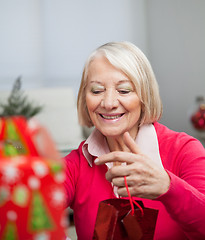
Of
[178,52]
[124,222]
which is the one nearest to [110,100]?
[124,222]

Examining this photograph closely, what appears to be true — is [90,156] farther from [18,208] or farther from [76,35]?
[76,35]

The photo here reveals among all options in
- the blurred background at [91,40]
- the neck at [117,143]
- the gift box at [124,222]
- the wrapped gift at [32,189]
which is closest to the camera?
the wrapped gift at [32,189]

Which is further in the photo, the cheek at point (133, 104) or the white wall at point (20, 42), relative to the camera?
the white wall at point (20, 42)

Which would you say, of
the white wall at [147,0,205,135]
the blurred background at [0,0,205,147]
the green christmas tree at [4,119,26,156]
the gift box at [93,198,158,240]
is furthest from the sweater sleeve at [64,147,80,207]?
the blurred background at [0,0,205,147]

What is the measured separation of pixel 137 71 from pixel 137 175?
1.25ft

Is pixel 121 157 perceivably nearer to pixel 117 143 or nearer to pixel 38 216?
pixel 38 216

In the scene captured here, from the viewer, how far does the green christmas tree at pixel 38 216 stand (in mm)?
347

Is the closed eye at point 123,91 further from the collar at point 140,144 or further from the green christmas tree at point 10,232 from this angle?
the green christmas tree at point 10,232

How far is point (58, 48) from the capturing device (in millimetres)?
4289

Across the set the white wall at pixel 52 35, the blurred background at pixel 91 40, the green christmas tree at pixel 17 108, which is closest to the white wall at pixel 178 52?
the blurred background at pixel 91 40

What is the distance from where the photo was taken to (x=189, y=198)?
68 centimetres

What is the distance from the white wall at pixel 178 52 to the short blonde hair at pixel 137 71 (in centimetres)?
276

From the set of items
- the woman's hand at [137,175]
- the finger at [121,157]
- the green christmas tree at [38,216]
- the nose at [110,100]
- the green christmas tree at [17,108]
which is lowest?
the green christmas tree at [17,108]

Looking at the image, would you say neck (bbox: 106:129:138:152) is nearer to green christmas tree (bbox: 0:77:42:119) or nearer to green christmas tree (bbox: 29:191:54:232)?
green christmas tree (bbox: 29:191:54:232)
